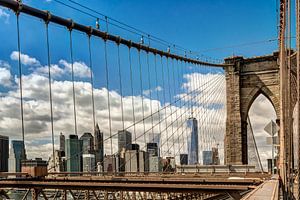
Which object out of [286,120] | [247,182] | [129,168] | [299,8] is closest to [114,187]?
[247,182]

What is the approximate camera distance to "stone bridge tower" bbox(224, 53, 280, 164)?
34.7 m

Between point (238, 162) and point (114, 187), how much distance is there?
2320 centimetres

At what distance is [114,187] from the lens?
12.7 m

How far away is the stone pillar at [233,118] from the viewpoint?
34.6 meters

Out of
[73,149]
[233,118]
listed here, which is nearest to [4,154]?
[73,149]

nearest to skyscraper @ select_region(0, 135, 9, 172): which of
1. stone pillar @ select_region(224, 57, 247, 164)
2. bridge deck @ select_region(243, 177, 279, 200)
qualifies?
Answer: bridge deck @ select_region(243, 177, 279, 200)

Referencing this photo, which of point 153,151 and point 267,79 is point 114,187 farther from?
point 267,79

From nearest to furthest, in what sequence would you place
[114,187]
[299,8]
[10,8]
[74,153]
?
[299,8] < [10,8] < [114,187] < [74,153]

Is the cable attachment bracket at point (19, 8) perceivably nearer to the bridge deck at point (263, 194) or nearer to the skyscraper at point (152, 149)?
the bridge deck at point (263, 194)

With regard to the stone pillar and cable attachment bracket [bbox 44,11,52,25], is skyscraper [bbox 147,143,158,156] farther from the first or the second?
cable attachment bracket [bbox 44,11,52,25]

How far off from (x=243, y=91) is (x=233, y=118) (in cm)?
257

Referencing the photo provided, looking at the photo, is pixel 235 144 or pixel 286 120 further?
pixel 235 144

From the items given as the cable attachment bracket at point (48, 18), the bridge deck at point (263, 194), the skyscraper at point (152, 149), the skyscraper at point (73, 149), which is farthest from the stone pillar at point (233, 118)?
the bridge deck at point (263, 194)

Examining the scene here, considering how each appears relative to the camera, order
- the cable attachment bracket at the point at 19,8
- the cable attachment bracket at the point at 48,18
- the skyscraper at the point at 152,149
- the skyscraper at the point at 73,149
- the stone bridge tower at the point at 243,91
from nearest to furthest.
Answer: the cable attachment bracket at the point at 19,8, the cable attachment bracket at the point at 48,18, the skyscraper at the point at 73,149, the skyscraper at the point at 152,149, the stone bridge tower at the point at 243,91
